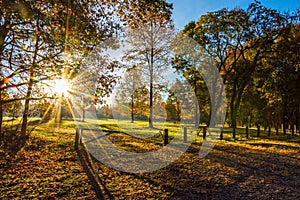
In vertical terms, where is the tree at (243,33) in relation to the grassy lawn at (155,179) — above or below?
above

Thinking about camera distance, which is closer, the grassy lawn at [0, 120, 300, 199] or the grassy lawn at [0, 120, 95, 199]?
the grassy lawn at [0, 120, 95, 199]

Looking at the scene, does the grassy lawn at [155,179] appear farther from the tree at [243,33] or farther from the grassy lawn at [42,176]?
the tree at [243,33]

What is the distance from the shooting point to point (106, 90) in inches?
247

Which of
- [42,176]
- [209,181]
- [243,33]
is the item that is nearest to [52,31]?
[42,176]

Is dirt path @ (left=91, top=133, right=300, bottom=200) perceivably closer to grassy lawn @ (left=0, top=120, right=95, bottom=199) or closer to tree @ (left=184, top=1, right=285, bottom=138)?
grassy lawn @ (left=0, top=120, right=95, bottom=199)

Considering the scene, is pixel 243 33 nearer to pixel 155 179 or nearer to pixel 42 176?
pixel 155 179

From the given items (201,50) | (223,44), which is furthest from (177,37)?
(223,44)

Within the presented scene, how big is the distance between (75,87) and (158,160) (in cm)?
452

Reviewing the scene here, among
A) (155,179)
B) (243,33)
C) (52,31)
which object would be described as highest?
(243,33)

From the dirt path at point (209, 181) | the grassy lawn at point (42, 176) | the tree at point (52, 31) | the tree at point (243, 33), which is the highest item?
the tree at point (243, 33)

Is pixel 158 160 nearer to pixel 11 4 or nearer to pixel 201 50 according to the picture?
pixel 11 4

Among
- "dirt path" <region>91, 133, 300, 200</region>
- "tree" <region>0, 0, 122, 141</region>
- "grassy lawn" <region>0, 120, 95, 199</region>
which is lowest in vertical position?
"dirt path" <region>91, 133, 300, 200</region>

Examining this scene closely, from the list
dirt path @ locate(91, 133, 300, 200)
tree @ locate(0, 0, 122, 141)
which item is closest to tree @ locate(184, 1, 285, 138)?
dirt path @ locate(91, 133, 300, 200)

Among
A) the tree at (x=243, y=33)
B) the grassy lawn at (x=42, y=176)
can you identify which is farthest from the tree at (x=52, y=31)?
the tree at (x=243, y=33)
